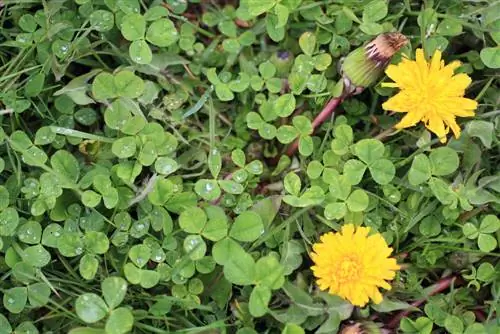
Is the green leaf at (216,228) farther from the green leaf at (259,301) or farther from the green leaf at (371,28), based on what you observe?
the green leaf at (371,28)

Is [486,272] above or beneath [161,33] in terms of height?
beneath

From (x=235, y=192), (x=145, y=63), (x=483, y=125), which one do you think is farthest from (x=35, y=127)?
(x=483, y=125)

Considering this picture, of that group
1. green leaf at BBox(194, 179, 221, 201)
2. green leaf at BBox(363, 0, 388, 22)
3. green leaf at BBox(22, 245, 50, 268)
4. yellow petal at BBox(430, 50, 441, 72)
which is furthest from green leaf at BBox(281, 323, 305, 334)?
green leaf at BBox(363, 0, 388, 22)

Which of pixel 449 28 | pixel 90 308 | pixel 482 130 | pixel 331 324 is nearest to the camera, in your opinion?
pixel 90 308

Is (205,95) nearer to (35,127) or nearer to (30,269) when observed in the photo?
(35,127)

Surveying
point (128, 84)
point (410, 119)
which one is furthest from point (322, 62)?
point (128, 84)

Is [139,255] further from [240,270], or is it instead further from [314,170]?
[314,170]

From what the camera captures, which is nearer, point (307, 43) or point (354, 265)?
point (354, 265)
